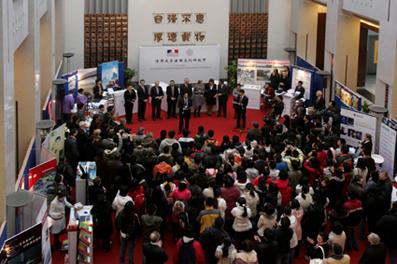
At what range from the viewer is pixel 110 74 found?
2077 cm

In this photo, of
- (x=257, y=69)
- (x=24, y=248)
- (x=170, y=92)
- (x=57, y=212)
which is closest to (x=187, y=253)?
(x=24, y=248)

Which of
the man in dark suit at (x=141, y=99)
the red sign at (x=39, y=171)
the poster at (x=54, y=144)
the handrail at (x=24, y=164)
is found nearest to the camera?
the red sign at (x=39, y=171)

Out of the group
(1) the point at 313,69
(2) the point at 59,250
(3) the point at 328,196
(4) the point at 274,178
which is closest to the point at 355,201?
(3) the point at 328,196

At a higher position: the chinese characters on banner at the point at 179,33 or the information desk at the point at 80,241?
the chinese characters on banner at the point at 179,33

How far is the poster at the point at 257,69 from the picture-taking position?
2175cm

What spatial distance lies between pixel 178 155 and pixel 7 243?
4909mm

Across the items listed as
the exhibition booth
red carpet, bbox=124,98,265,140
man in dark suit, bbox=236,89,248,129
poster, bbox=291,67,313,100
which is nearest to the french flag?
red carpet, bbox=124,98,265,140

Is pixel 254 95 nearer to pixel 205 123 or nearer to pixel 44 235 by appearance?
pixel 205 123

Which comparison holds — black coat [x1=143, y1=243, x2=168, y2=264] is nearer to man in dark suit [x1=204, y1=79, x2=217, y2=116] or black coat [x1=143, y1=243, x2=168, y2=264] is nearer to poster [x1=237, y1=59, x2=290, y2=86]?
man in dark suit [x1=204, y1=79, x2=217, y2=116]

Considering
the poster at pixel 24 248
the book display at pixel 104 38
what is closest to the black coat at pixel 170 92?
the book display at pixel 104 38

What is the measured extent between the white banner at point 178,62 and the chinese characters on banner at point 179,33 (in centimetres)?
29

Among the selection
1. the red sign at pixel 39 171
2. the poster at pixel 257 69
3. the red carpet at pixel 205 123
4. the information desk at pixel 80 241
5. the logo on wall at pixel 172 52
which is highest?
the logo on wall at pixel 172 52

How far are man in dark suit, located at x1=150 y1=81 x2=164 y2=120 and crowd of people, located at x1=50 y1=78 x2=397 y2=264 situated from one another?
5367mm

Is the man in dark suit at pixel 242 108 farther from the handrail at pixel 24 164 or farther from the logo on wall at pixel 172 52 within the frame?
the handrail at pixel 24 164
